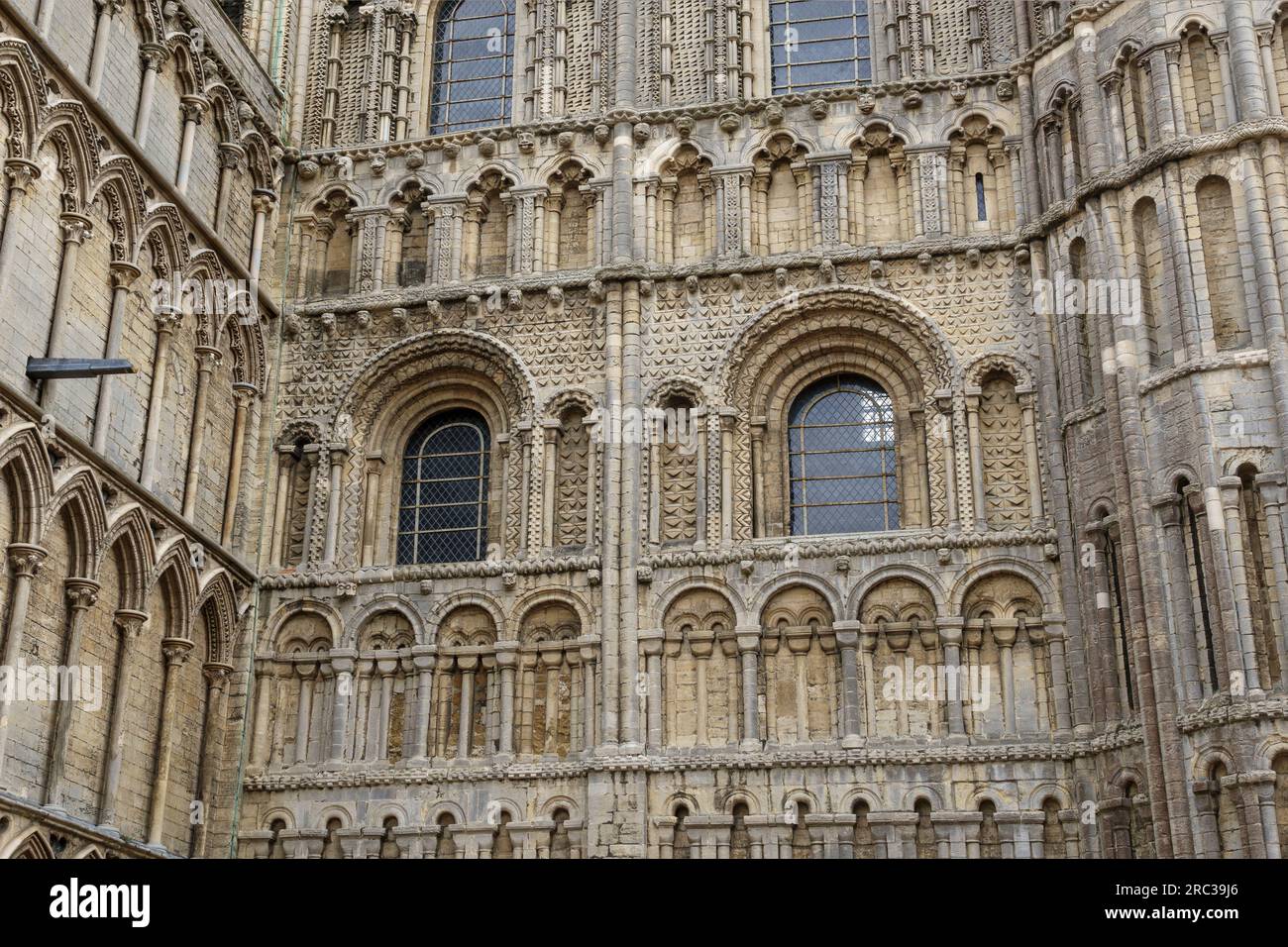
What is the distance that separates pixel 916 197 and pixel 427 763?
8646 mm

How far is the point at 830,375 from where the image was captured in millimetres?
20078

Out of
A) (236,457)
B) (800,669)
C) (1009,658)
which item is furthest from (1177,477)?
(236,457)

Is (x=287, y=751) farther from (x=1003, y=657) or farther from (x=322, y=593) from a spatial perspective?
(x=1003, y=657)

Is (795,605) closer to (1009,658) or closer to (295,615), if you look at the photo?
(1009,658)

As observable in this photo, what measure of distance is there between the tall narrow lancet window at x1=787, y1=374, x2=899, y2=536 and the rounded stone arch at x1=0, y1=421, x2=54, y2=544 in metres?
8.20

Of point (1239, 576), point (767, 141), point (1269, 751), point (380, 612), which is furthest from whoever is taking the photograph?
point (767, 141)

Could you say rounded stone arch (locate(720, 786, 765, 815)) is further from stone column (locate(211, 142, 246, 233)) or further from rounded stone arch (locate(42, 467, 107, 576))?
stone column (locate(211, 142, 246, 233))

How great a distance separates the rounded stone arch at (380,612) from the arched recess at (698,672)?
2.88 meters

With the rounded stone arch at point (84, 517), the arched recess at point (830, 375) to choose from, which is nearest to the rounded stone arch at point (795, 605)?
the arched recess at point (830, 375)

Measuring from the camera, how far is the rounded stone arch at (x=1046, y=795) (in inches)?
675

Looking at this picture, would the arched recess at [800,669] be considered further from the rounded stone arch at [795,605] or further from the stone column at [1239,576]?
the stone column at [1239,576]

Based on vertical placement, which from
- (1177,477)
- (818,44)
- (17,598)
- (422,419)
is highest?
(818,44)

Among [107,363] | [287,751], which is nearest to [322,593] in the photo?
[287,751]

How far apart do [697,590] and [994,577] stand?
3.22 metres
